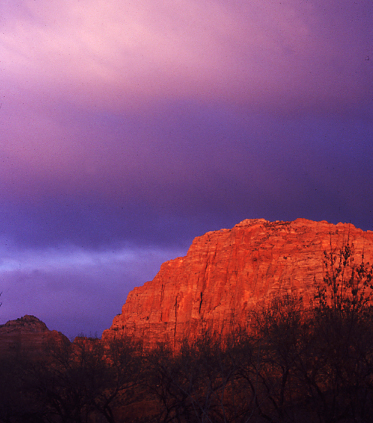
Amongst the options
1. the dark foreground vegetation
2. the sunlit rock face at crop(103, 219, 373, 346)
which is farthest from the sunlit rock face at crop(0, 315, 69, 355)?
the dark foreground vegetation

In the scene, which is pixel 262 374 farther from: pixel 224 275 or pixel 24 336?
pixel 224 275

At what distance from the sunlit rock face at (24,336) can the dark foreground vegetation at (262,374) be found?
4662 centimetres

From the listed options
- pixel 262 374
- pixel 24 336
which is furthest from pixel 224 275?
pixel 262 374

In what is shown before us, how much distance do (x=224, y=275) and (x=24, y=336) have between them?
186 feet

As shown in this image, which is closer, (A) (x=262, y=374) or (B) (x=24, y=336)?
(A) (x=262, y=374)

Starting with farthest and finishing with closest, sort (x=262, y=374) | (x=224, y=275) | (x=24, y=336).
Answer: (x=224, y=275)
(x=24, y=336)
(x=262, y=374)

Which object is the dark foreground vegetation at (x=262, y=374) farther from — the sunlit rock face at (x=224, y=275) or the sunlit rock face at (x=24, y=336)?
the sunlit rock face at (x=224, y=275)

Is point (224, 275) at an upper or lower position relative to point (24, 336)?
upper

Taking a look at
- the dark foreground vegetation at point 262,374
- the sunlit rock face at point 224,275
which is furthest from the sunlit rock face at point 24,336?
the dark foreground vegetation at point 262,374

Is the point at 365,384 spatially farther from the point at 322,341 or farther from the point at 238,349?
the point at 238,349

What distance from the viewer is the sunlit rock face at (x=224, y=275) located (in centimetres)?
10000

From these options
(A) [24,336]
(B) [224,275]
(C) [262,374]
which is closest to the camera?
(C) [262,374]

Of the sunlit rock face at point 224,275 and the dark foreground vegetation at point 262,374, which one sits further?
the sunlit rock face at point 224,275

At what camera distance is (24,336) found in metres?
99.1
